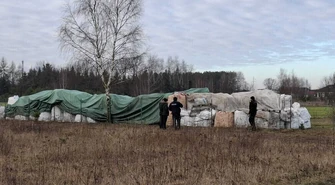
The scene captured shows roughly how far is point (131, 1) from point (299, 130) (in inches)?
599

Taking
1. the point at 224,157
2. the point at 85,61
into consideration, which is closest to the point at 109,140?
the point at 224,157

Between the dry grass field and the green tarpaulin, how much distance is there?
35.7 ft

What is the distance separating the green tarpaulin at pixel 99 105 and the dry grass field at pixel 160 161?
10869 millimetres

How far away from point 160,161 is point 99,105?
62.3ft

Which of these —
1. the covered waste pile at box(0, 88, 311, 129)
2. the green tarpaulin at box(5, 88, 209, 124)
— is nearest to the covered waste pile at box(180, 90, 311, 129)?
the covered waste pile at box(0, 88, 311, 129)

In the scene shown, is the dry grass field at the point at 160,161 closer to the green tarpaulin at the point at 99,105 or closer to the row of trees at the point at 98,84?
the green tarpaulin at the point at 99,105

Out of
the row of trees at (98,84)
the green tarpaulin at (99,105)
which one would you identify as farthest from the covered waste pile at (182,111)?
the row of trees at (98,84)

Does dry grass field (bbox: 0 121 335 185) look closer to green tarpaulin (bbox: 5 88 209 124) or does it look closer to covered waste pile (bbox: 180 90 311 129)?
covered waste pile (bbox: 180 90 311 129)

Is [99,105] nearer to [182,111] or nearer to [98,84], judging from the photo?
[182,111]

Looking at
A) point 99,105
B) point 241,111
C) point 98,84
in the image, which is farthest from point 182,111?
point 98,84

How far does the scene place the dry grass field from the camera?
8055 millimetres

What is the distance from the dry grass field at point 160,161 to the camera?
8055 millimetres

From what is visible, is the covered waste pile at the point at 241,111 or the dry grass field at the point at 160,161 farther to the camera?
the covered waste pile at the point at 241,111

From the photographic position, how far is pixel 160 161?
1009 cm
